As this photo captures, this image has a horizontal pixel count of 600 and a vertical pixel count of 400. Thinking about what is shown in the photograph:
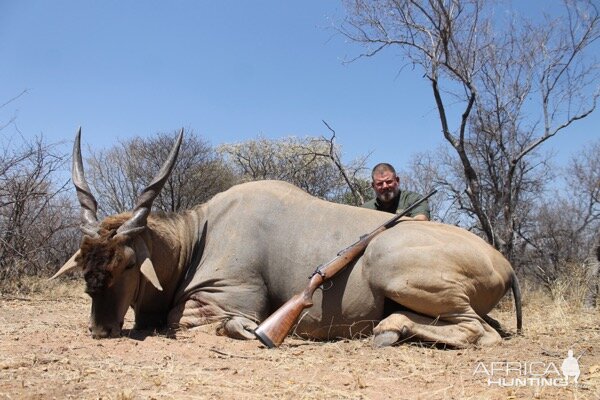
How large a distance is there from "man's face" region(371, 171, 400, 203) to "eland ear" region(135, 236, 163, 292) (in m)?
2.69

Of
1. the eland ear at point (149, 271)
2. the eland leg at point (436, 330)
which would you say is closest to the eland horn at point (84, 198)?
the eland ear at point (149, 271)

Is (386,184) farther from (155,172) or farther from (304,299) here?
(155,172)

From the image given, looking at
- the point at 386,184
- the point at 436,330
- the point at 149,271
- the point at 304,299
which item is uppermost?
the point at 386,184

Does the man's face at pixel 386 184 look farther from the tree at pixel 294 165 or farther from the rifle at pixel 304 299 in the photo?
the tree at pixel 294 165

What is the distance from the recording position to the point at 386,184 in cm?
644

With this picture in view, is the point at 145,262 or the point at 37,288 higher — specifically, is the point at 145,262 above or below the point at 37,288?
above

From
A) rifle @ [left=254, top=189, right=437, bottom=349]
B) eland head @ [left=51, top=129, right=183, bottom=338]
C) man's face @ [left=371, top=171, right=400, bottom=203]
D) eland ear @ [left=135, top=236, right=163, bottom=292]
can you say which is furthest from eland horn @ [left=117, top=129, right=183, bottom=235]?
man's face @ [left=371, top=171, right=400, bottom=203]

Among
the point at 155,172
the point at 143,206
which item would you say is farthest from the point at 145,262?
the point at 155,172

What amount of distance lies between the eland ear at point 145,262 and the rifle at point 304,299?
88 centimetres

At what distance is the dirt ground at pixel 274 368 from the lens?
284 centimetres

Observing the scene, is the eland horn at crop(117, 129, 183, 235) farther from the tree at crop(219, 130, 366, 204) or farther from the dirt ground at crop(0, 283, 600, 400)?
the tree at crop(219, 130, 366, 204)

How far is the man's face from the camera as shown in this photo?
6.44 m

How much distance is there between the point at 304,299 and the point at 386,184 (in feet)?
7.76

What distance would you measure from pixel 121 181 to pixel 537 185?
12188mm
